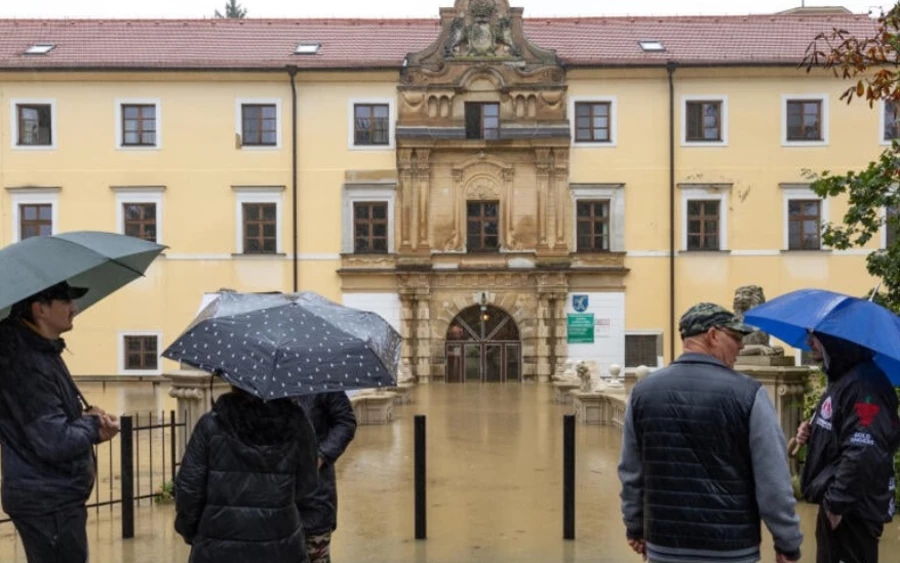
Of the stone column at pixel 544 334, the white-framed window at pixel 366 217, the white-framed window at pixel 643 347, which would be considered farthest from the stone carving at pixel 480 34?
the white-framed window at pixel 643 347

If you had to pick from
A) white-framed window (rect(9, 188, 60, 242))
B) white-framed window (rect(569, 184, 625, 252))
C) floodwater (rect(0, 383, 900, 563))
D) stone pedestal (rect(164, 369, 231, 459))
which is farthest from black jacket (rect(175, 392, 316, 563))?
white-framed window (rect(9, 188, 60, 242))

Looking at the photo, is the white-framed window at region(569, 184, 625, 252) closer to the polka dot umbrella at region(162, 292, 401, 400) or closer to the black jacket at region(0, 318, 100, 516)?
the polka dot umbrella at region(162, 292, 401, 400)

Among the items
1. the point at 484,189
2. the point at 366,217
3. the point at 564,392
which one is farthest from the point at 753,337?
the point at 366,217

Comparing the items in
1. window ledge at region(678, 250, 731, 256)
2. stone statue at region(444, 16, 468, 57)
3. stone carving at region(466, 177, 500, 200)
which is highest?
stone statue at region(444, 16, 468, 57)

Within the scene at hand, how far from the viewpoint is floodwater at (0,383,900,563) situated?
839 centimetres

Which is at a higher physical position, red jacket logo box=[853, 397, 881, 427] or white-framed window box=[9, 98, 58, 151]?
white-framed window box=[9, 98, 58, 151]

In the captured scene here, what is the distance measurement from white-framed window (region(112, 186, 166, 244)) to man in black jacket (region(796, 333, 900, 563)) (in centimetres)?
2927

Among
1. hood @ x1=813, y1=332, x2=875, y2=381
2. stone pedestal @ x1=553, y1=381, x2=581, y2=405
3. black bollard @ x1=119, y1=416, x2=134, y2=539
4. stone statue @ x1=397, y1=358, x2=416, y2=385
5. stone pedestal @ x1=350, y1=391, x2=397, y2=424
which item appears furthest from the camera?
stone statue @ x1=397, y1=358, x2=416, y2=385

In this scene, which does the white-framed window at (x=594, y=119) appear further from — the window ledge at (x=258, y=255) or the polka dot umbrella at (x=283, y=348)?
the polka dot umbrella at (x=283, y=348)

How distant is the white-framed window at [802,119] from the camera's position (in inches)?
1276

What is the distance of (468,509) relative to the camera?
1045cm

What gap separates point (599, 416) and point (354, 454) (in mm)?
5651

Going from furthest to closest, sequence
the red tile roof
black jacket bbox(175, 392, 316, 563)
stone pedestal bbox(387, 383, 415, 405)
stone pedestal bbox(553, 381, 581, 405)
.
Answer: the red tile roof < stone pedestal bbox(553, 381, 581, 405) < stone pedestal bbox(387, 383, 415, 405) < black jacket bbox(175, 392, 316, 563)

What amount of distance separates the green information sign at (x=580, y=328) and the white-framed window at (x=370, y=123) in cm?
796
